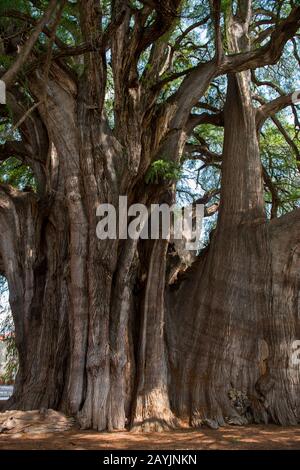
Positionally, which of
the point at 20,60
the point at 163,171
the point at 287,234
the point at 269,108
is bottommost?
the point at 287,234

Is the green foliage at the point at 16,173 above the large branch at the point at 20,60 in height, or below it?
above

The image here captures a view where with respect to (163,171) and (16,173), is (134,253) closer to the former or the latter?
(163,171)

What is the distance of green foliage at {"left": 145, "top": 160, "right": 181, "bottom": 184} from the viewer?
6098 mm

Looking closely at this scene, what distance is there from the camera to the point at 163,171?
241 inches

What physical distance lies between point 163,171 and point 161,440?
3.03 m

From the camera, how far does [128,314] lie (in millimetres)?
6145

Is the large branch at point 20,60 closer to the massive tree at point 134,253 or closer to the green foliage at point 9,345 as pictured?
the massive tree at point 134,253

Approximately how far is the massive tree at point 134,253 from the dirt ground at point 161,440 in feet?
1.25

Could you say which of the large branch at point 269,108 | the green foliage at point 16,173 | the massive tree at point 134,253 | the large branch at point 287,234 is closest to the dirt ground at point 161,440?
the massive tree at point 134,253

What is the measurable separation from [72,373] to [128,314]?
989 millimetres

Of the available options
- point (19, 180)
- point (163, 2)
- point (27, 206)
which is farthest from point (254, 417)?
point (19, 180)

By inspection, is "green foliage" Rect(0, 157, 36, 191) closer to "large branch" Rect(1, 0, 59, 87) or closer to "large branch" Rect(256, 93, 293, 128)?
"large branch" Rect(256, 93, 293, 128)

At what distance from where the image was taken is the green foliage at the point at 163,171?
610 centimetres

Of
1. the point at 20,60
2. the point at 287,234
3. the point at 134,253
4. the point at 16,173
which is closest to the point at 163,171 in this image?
the point at 134,253
